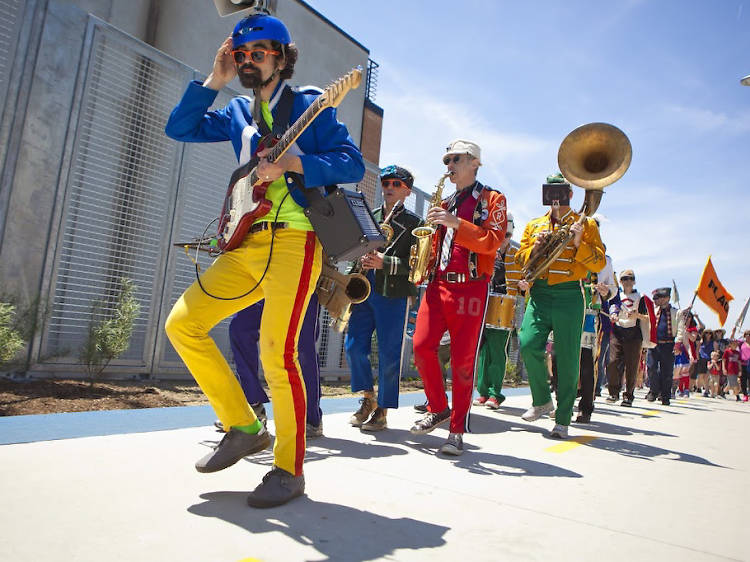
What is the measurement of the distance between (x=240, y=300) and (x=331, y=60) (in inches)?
629

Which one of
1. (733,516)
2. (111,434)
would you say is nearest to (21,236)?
(111,434)

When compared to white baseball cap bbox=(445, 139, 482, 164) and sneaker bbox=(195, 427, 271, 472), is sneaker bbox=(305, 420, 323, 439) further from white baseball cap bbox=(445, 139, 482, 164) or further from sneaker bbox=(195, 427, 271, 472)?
white baseball cap bbox=(445, 139, 482, 164)

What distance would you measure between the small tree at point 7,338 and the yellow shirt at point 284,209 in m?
3.79

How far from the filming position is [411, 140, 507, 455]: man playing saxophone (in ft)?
13.4

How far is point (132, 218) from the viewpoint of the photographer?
7.00 m

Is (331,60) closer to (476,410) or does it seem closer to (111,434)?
(476,410)

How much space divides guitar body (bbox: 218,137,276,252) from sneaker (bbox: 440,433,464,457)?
217 centimetres

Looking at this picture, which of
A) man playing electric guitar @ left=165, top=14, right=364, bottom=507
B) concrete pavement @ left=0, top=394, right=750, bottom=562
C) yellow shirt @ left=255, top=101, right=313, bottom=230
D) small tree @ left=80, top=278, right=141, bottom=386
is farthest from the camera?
small tree @ left=80, top=278, right=141, bottom=386

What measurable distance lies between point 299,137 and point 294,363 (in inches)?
44.0

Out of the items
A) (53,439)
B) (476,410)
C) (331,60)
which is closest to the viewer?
(53,439)

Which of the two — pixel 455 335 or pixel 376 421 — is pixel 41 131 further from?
pixel 455 335

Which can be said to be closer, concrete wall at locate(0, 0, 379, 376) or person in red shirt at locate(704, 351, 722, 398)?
concrete wall at locate(0, 0, 379, 376)

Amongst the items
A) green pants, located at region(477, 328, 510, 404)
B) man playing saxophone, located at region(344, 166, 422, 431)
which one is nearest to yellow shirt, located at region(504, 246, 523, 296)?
green pants, located at region(477, 328, 510, 404)

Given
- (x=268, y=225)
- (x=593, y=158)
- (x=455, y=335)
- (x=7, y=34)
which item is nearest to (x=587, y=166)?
(x=593, y=158)
